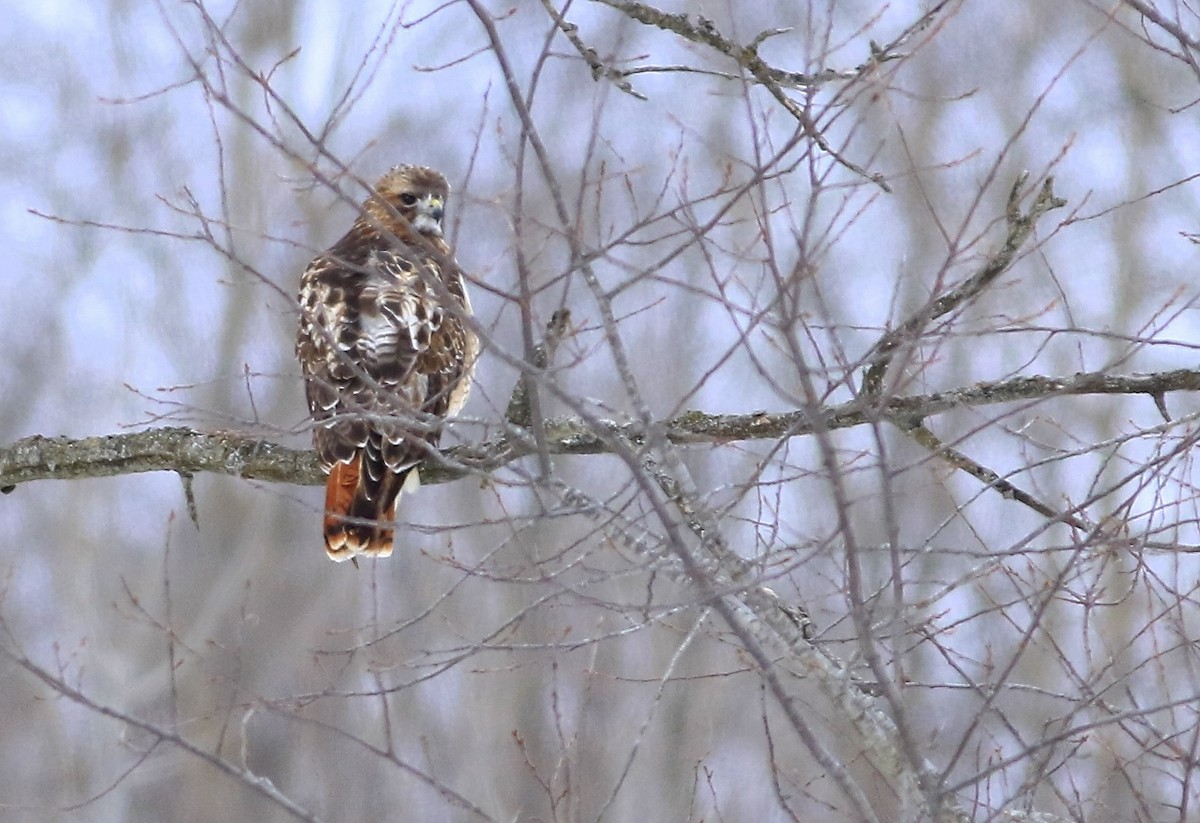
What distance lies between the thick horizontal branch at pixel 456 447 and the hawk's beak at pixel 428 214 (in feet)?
4.06

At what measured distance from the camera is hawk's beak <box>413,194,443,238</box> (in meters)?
6.16

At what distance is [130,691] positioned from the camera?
43.1 feet

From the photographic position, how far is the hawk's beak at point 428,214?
6160mm

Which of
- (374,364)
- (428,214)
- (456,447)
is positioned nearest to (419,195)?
(428,214)

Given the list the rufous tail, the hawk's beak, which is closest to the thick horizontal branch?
the rufous tail

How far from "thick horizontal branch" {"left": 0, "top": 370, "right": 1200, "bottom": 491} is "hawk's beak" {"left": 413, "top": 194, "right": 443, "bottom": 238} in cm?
124

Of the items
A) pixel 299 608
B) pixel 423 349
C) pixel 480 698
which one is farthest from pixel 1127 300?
pixel 423 349

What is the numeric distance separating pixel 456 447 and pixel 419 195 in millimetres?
1675

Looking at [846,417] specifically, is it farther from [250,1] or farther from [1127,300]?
[250,1]

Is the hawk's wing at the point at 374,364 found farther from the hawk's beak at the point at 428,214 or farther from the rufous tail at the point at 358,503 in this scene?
the hawk's beak at the point at 428,214

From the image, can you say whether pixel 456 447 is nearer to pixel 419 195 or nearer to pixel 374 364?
pixel 374 364

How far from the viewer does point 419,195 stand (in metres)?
6.24

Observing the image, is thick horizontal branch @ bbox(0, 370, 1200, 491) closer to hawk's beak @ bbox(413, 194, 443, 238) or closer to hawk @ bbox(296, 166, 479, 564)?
hawk @ bbox(296, 166, 479, 564)

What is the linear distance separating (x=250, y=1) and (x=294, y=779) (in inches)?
292
